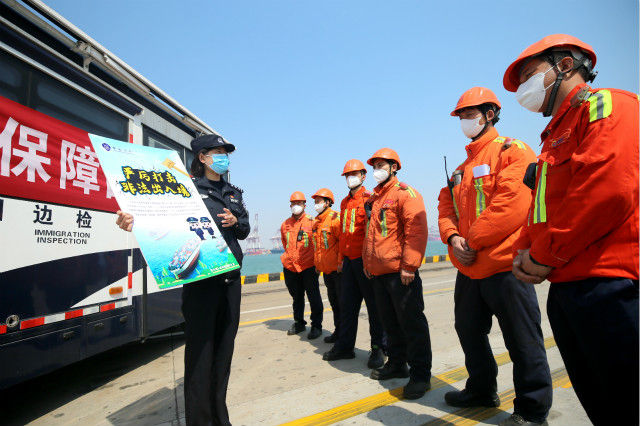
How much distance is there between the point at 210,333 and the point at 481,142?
98.0 inches

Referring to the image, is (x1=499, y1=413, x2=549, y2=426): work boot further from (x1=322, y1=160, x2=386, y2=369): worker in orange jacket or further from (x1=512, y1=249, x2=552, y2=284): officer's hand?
(x1=322, y1=160, x2=386, y2=369): worker in orange jacket

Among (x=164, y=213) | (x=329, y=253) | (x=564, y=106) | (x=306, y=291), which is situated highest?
(x=564, y=106)

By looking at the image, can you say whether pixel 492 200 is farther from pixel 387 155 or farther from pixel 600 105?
pixel 387 155

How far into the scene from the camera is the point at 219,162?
8.78 ft

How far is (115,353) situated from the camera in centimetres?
507

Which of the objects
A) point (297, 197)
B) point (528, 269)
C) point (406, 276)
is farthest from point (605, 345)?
point (297, 197)

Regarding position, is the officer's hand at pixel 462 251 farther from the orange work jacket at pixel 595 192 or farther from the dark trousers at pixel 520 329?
the orange work jacket at pixel 595 192

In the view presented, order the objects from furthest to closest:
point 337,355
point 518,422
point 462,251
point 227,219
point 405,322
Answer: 1. point 337,355
2. point 405,322
3. point 462,251
4. point 227,219
5. point 518,422

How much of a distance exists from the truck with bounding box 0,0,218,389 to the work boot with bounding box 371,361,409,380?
280 centimetres

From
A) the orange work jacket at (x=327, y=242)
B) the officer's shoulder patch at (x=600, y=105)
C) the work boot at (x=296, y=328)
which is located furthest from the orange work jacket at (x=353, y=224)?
the officer's shoulder patch at (x=600, y=105)

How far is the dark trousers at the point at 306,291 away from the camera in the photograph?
5.45m

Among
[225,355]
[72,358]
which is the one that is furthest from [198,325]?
[72,358]

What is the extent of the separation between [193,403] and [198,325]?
500mm

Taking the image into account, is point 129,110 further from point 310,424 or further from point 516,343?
point 516,343
